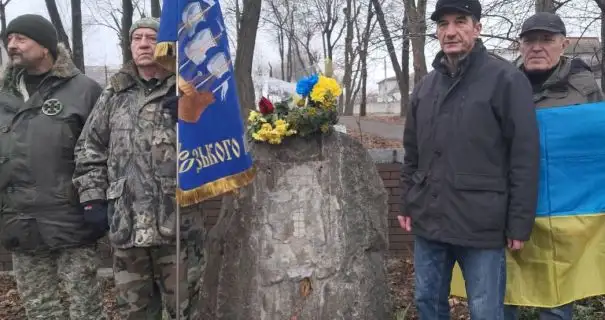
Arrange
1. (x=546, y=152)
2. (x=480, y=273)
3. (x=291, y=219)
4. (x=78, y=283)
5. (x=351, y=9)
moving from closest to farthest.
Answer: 1. (x=480, y=273)
2. (x=546, y=152)
3. (x=78, y=283)
4. (x=291, y=219)
5. (x=351, y=9)

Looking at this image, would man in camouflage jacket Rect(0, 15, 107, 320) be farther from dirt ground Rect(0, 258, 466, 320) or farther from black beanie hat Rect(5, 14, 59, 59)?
dirt ground Rect(0, 258, 466, 320)

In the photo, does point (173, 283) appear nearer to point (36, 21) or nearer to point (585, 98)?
point (36, 21)

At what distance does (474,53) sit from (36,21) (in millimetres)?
2349

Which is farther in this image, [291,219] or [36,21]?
[291,219]

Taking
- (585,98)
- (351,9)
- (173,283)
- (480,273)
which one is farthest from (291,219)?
(351,9)

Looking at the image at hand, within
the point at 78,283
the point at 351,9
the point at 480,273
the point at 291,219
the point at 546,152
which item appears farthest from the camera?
the point at 351,9

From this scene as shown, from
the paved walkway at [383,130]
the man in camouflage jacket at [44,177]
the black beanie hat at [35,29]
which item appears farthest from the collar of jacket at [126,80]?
the paved walkway at [383,130]

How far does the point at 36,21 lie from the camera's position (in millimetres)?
3105

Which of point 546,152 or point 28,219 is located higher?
point 546,152

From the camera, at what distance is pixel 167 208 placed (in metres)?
2.96

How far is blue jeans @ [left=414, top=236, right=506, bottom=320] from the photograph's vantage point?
271cm

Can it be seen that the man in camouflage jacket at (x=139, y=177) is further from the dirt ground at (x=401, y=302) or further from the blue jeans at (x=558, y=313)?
the blue jeans at (x=558, y=313)

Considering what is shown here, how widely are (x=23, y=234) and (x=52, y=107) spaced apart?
2.36ft

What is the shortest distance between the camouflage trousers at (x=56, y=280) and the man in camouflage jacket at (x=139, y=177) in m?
0.27
